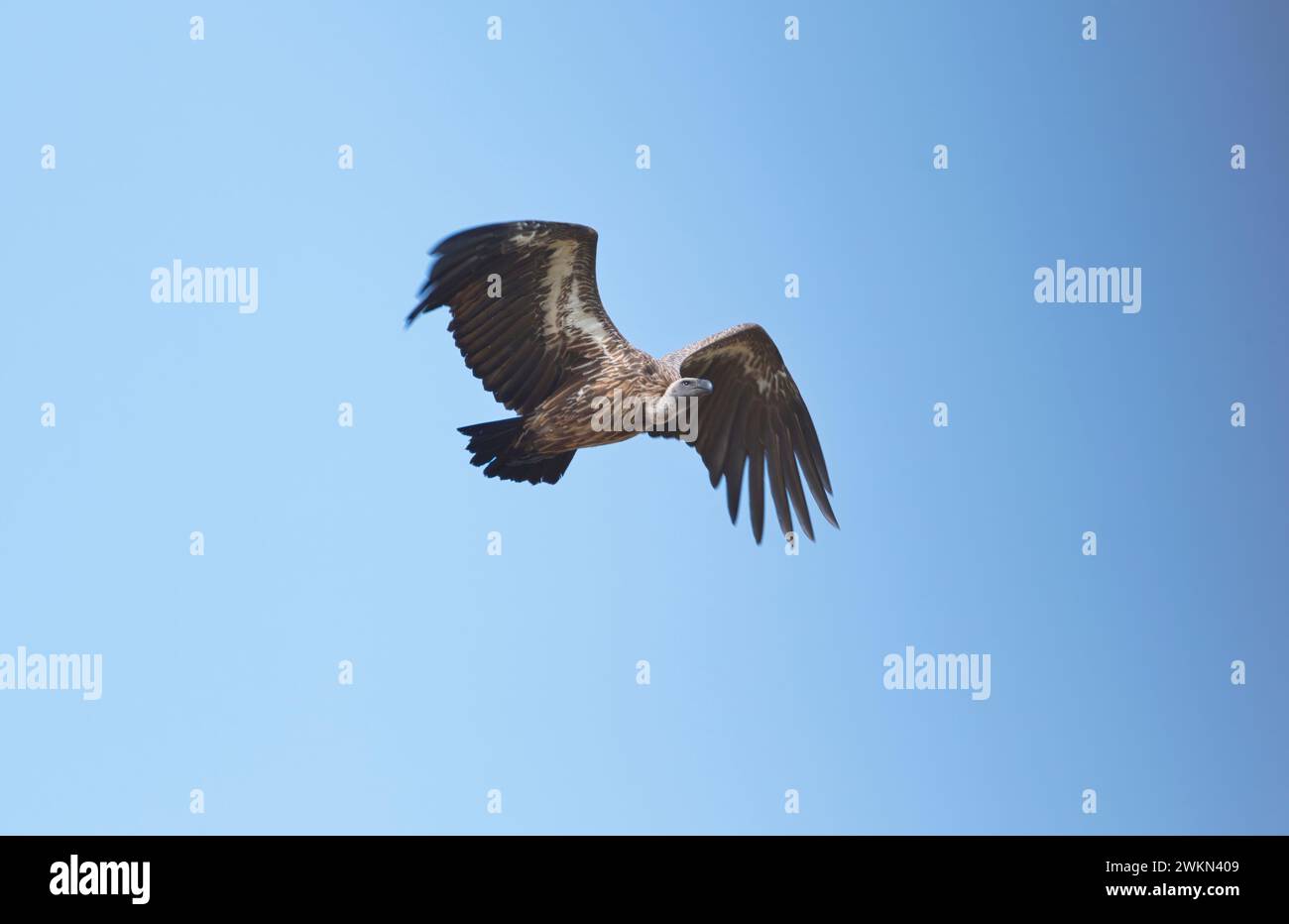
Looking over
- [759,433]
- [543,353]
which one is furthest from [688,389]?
[759,433]

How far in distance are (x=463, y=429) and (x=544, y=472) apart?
29.3 inches

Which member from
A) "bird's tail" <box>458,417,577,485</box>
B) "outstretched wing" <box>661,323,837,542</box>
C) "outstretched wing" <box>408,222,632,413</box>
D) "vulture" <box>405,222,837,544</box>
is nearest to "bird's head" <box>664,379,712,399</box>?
"vulture" <box>405,222,837,544</box>

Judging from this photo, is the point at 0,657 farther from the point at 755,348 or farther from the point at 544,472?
the point at 755,348

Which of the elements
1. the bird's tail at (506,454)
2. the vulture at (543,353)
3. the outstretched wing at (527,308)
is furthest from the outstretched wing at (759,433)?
the bird's tail at (506,454)

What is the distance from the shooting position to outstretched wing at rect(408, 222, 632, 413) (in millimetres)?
13539

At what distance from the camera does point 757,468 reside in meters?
15.6

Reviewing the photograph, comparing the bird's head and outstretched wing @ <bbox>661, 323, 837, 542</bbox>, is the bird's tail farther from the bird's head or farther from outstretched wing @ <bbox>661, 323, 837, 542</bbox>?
outstretched wing @ <bbox>661, 323, 837, 542</bbox>

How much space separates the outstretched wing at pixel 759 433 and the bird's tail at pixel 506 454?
2.18 m

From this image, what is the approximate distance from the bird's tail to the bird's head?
1154mm

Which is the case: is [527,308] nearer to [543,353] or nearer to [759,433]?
[543,353]

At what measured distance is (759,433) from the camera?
15.7 m
